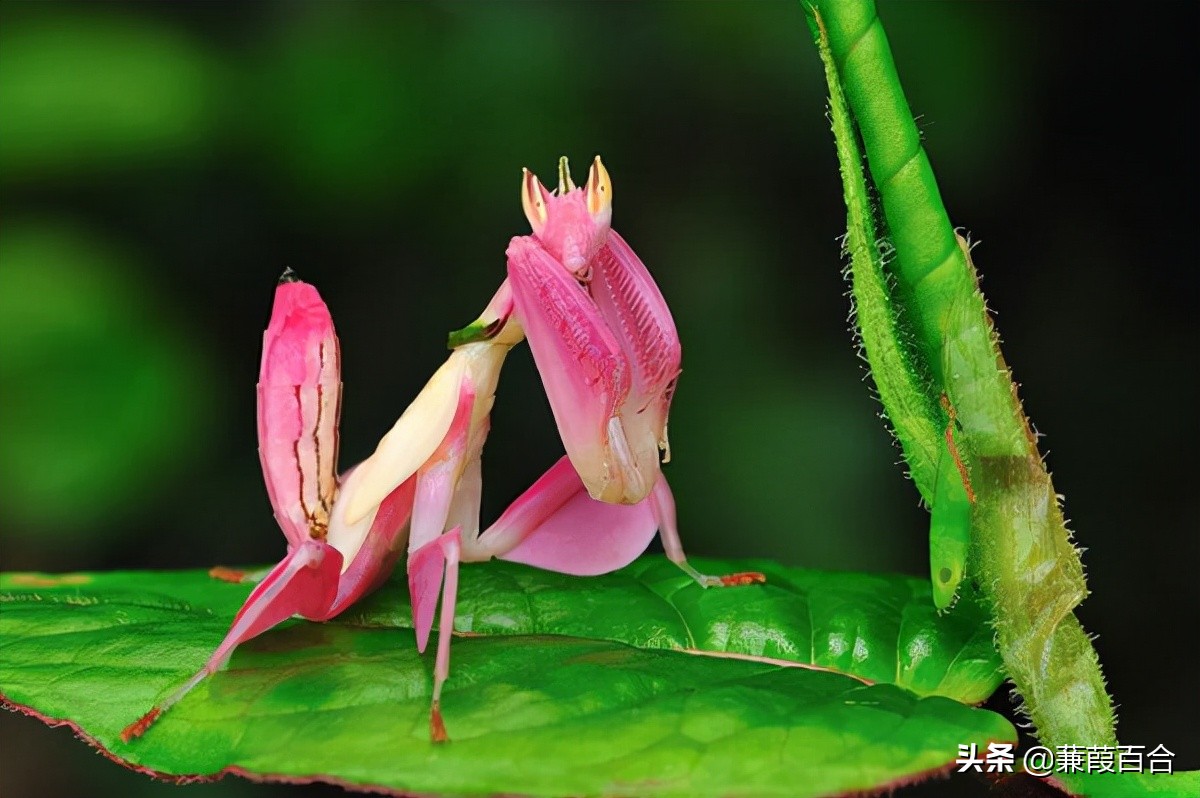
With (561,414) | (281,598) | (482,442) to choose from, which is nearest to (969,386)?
(561,414)

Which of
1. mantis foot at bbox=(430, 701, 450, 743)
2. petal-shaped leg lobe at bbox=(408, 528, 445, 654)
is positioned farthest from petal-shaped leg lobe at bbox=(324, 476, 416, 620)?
mantis foot at bbox=(430, 701, 450, 743)

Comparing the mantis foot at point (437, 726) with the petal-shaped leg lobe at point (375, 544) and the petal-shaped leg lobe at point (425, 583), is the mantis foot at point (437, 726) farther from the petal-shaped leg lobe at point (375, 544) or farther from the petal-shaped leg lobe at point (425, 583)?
the petal-shaped leg lobe at point (375, 544)

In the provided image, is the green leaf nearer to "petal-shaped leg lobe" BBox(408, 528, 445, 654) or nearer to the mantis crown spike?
"petal-shaped leg lobe" BBox(408, 528, 445, 654)

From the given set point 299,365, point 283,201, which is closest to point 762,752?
point 299,365

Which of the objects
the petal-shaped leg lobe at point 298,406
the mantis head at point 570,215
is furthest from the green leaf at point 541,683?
the mantis head at point 570,215

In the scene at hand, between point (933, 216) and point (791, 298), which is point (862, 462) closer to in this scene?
point (791, 298)
